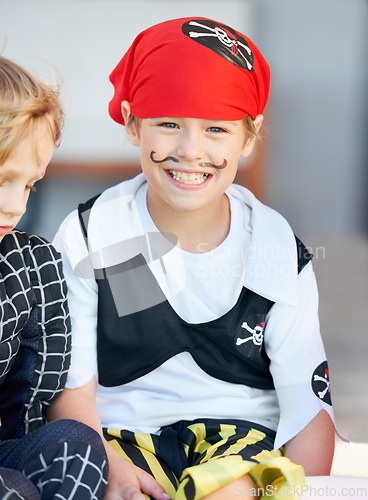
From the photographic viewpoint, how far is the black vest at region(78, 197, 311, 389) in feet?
4.33

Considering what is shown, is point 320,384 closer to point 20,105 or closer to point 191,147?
point 191,147

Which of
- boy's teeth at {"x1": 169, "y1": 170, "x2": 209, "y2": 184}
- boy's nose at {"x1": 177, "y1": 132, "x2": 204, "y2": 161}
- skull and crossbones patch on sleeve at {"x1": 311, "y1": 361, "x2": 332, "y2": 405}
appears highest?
boy's nose at {"x1": 177, "y1": 132, "x2": 204, "y2": 161}

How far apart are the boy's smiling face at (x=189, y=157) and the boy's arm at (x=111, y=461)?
0.40 metres

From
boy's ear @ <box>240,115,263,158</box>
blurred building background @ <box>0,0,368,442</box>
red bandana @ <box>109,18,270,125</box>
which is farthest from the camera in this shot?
blurred building background @ <box>0,0,368,442</box>

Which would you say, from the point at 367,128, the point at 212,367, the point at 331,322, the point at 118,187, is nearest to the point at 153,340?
the point at 212,367

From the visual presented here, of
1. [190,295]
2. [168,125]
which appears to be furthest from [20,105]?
[190,295]

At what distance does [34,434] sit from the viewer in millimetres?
1087

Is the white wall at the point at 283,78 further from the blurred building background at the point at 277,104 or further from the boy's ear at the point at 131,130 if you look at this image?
the boy's ear at the point at 131,130

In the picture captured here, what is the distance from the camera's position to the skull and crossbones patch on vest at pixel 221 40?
4.08 feet

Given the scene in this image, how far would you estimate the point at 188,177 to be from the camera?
51.5 inches

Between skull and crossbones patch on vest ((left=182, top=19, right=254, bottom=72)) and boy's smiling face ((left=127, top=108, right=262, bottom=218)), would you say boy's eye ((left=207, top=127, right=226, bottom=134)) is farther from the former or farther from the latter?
skull and crossbones patch on vest ((left=182, top=19, right=254, bottom=72))

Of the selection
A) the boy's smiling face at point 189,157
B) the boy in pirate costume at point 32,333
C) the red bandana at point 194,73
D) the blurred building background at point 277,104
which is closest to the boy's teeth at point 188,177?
the boy's smiling face at point 189,157

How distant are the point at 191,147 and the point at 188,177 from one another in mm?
70

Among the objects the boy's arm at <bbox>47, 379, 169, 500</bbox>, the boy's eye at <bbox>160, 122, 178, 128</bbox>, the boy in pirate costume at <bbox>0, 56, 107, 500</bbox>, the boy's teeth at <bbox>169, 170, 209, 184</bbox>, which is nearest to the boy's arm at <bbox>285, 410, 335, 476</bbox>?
the boy's arm at <bbox>47, 379, 169, 500</bbox>
